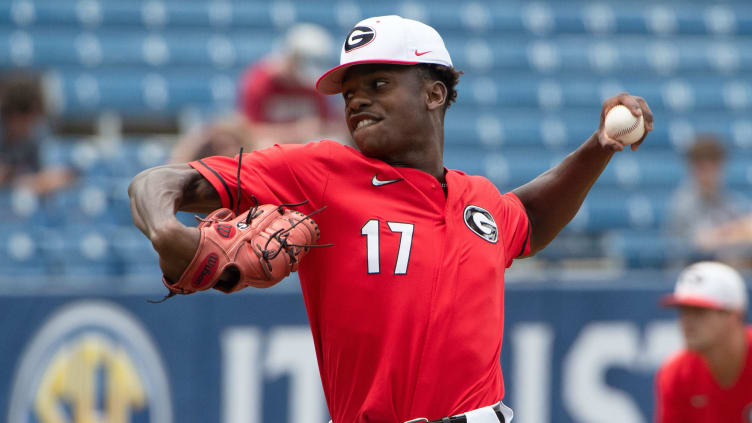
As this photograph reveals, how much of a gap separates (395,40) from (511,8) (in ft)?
25.7

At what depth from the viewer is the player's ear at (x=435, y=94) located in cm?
332

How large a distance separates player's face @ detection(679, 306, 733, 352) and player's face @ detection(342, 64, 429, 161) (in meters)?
3.10

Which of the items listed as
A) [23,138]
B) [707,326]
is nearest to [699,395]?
[707,326]

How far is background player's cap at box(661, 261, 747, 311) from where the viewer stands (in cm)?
569

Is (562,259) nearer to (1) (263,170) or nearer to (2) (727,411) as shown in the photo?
(2) (727,411)

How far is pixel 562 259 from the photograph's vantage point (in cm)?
707

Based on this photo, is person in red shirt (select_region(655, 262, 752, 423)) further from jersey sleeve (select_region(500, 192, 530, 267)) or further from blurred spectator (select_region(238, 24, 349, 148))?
blurred spectator (select_region(238, 24, 349, 148))

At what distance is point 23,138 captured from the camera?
6.57 m

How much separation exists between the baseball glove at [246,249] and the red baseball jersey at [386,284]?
0.53ft

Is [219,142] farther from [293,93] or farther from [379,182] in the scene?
[379,182]

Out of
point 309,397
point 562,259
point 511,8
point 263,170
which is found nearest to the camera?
point 263,170

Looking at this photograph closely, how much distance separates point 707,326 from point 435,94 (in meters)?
3.07

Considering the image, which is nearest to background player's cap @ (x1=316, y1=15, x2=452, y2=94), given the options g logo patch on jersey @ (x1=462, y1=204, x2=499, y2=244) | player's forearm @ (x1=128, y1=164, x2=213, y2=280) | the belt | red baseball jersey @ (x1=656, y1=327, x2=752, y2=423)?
g logo patch on jersey @ (x1=462, y1=204, x2=499, y2=244)

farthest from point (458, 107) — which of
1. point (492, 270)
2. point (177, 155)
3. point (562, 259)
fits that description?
point (492, 270)
